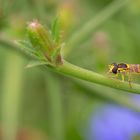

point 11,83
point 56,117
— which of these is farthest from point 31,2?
point 56,117

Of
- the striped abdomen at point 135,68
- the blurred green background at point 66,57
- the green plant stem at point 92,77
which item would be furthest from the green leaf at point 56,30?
the blurred green background at point 66,57

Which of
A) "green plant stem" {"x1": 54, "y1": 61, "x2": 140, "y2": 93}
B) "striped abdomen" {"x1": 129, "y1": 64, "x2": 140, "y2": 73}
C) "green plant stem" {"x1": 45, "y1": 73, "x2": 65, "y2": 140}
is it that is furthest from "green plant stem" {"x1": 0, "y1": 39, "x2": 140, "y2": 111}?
"green plant stem" {"x1": 45, "y1": 73, "x2": 65, "y2": 140}

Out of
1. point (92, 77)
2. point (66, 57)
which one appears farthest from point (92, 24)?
point (92, 77)

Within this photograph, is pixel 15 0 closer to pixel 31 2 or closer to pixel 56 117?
pixel 31 2

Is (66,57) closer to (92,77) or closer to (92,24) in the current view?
(92,24)


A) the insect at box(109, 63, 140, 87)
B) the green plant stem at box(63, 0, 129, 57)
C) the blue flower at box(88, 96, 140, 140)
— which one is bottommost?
the blue flower at box(88, 96, 140, 140)

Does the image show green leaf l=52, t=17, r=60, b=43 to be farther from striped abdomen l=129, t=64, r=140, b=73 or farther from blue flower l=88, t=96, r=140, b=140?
blue flower l=88, t=96, r=140, b=140
